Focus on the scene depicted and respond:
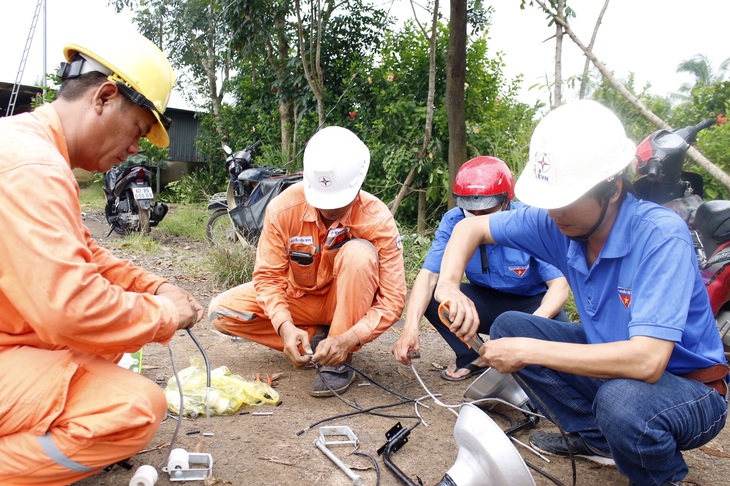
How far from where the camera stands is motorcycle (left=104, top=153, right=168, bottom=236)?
7.49 meters

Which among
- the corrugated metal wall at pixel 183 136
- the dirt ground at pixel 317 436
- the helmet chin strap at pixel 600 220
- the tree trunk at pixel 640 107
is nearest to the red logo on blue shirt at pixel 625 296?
the helmet chin strap at pixel 600 220

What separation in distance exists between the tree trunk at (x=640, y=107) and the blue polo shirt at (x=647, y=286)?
7.28 ft

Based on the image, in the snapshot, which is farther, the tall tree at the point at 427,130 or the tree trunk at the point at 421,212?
the tree trunk at the point at 421,212

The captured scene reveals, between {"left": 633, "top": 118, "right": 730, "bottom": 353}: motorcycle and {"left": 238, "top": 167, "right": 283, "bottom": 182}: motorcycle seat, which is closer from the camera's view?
{"left": 633, "top": 118, "right": 730, "bottom": 353}: motorcycle

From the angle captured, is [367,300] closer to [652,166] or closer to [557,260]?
[557,260]

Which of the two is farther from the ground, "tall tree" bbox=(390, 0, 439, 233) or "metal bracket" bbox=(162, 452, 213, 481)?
"tall tree" bbox=(390, 0, 439, 233)

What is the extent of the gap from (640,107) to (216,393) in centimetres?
372

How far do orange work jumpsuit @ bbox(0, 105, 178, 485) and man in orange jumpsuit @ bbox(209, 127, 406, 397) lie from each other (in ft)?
3.82

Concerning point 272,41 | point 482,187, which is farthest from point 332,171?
point 272,41

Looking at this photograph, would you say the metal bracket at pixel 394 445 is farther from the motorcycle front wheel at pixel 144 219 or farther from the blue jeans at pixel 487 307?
the motorcycle front wheel at pixel 144 219

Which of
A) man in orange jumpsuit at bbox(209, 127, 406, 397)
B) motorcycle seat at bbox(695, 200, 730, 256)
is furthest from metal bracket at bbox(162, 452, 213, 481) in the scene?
motorcycle seat at bbox(695, 200, 730, 256)

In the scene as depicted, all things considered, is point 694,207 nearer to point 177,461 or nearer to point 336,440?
point 336,440

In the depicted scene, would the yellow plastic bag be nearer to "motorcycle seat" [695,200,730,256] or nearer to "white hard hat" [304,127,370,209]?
"white hard hat" [304,127,370,209]

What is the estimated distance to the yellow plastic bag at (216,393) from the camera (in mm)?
2707
